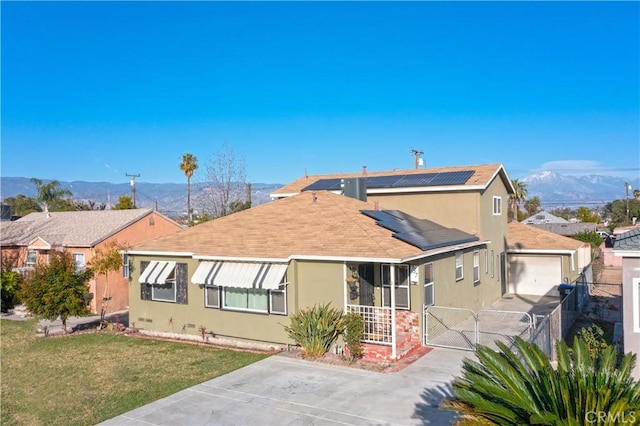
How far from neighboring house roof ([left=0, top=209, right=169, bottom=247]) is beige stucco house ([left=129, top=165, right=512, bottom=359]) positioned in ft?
26.1

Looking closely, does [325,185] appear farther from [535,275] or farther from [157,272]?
[535,275]

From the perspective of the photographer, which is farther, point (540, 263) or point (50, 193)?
point (50, 193)

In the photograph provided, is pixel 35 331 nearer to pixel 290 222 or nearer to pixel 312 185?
pixel 290 222

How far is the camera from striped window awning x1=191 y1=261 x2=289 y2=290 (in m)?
15.9

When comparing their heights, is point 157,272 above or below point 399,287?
above

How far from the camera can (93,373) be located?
14234 mm

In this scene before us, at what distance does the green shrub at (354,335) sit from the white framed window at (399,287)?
2396 mm

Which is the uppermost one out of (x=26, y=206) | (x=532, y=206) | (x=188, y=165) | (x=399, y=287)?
(x=188, y=165)

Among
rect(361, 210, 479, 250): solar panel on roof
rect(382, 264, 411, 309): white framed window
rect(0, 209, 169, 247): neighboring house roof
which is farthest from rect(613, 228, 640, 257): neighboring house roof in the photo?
rect(0, 209, 169, 247): neighboring house roof

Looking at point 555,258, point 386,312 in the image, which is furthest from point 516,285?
point 386,312

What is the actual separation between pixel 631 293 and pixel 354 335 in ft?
22.6

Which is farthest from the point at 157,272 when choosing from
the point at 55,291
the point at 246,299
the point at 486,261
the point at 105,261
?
the point at 486,261

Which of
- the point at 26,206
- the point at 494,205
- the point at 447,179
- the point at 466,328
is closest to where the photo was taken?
the point at 466,328

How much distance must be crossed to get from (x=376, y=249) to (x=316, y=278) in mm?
2244
